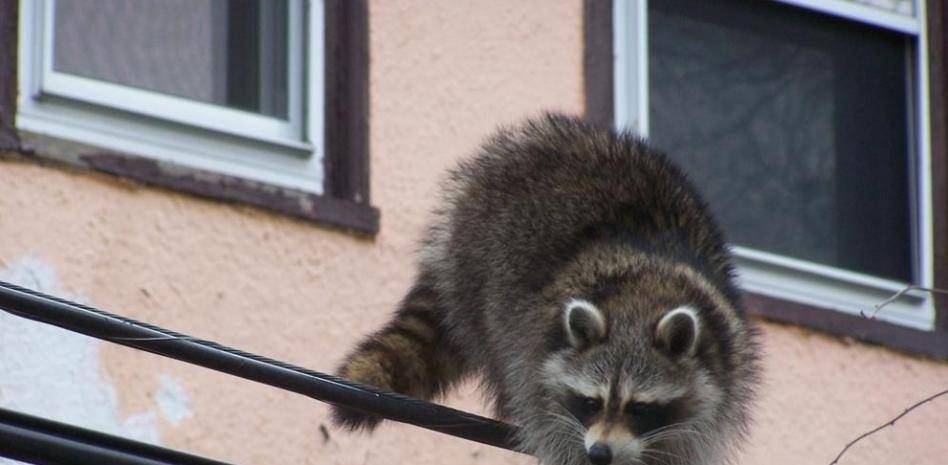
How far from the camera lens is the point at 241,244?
8.01 m

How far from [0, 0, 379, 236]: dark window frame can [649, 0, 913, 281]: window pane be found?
126 centimetres

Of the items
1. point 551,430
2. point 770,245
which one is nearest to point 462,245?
point 551,430

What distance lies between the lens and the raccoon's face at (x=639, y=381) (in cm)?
678

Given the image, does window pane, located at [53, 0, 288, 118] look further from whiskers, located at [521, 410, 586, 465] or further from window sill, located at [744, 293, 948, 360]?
whiskers, located at [521, 410, 586, 465]

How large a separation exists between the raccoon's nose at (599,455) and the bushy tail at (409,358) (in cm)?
60

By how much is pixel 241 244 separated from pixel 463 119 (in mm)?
918

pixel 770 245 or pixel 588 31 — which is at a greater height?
pixel 588 31

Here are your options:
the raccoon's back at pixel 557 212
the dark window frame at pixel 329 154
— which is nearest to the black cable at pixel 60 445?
the raccoon's back at pixel 557 212

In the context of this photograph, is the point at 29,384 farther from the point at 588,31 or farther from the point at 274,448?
the point at 588,31

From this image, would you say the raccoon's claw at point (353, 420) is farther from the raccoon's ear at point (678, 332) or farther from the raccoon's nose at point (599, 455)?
the raccoon's ear at point (678, 332)

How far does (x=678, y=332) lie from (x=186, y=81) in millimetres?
2132

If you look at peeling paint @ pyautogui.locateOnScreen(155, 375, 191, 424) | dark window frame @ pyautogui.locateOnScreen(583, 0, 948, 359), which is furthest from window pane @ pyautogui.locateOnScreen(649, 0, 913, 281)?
peeling paint @ pyautogui.locateOnScreen(155, 375, 191, 424)

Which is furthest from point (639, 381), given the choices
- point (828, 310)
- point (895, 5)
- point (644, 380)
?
point (895, 5)

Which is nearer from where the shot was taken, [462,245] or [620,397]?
[620,397]
